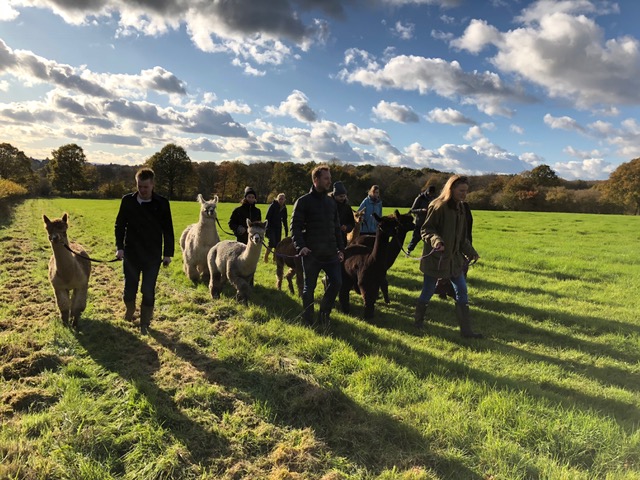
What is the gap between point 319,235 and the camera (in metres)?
5.11

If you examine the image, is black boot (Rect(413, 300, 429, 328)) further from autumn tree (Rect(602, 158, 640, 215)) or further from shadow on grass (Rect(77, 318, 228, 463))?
autumn tree (Rect(602, 158, 640, 215))

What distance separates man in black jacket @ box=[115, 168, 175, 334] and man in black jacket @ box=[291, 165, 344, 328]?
181 cm

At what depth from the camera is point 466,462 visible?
2.77 m

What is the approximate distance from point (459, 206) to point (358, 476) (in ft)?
12.6

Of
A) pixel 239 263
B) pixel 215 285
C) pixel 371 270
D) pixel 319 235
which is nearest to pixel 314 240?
pixel 319 235

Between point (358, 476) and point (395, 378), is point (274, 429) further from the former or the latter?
point (395, 378)

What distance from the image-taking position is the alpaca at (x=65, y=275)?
5.01 m

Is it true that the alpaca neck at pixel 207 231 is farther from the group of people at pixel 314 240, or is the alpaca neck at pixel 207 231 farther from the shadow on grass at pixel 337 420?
the shadow on grass at pixel 337 420

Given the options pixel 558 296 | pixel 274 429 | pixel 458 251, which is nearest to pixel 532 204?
pixel 558 296

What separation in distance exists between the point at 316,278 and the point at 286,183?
Result: 160 ft

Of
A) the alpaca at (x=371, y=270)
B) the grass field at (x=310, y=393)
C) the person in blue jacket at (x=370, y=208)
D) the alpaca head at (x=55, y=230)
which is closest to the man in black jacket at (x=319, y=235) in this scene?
the grass field at (x=310, y=393)

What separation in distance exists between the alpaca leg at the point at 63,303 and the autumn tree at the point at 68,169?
201ft

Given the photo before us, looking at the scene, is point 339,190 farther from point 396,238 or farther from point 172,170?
point 172,170

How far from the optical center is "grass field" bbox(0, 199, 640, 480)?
2.75 metres
